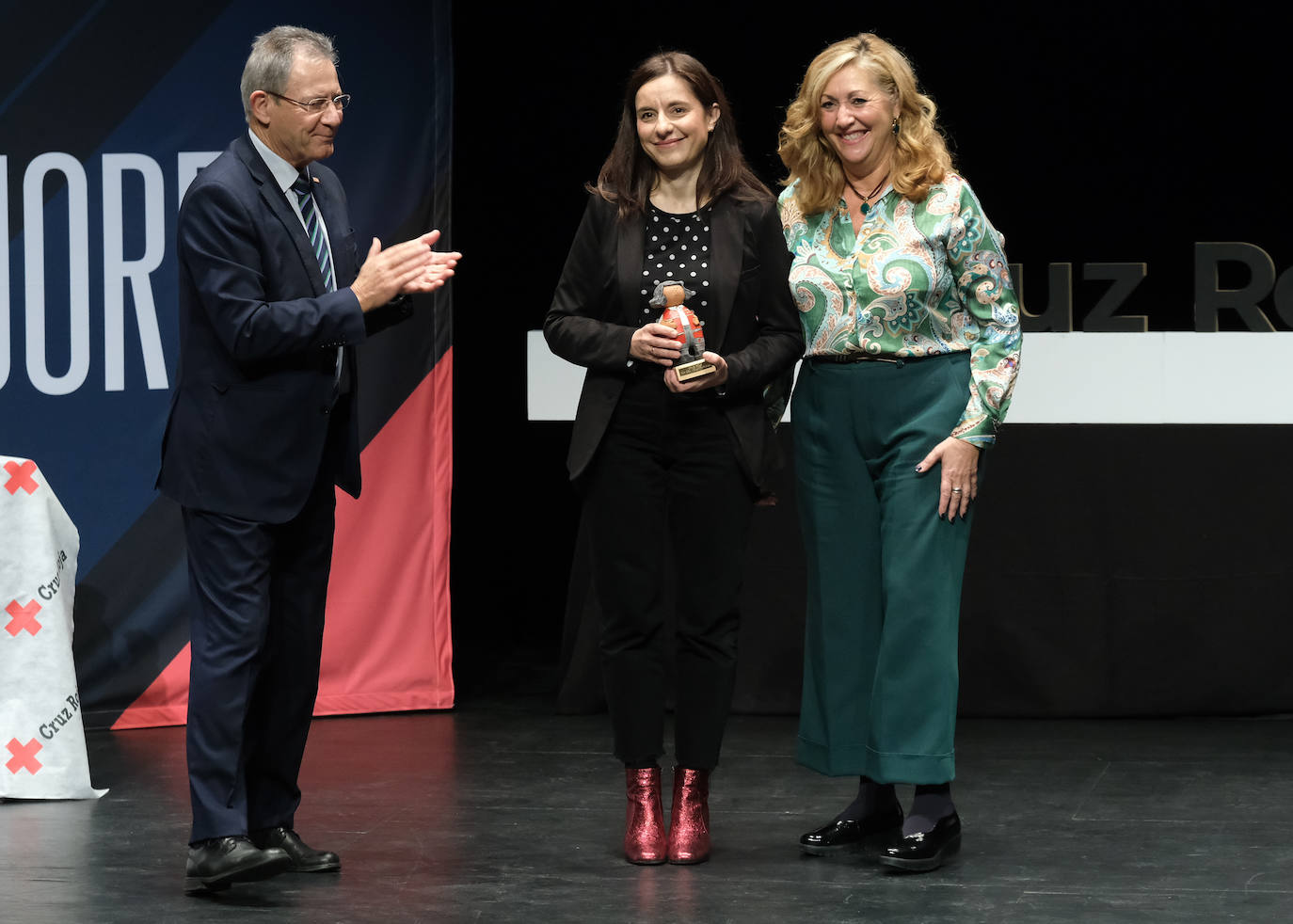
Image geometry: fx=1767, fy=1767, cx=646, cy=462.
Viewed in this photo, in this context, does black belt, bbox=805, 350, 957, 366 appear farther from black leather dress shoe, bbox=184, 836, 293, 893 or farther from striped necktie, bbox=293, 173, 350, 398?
black leather dress shoe, bbox=184, 836, 293, 893

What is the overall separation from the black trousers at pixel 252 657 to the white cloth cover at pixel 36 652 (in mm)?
874

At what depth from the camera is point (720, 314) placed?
3.08 m

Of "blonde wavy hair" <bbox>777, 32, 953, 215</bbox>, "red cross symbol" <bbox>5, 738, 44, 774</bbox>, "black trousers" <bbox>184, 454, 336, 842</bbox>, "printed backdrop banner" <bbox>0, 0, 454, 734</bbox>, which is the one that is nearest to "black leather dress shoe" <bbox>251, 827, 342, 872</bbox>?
"black trousers" <bbox>184, 454, 336, 842</bbox>

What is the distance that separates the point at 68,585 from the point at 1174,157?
3889 mm

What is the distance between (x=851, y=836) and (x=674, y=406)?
863 millimetres

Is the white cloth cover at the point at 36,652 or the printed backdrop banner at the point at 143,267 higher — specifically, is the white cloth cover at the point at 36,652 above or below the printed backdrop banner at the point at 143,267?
below

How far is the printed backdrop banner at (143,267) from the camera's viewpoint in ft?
14.8

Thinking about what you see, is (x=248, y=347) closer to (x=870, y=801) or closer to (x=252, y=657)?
(x=252, y=657)

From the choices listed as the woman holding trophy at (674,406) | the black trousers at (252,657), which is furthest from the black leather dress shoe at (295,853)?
the woman holding trophy at (674,406)

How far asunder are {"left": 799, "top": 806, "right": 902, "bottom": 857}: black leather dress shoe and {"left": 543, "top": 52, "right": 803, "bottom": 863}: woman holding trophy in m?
0.22

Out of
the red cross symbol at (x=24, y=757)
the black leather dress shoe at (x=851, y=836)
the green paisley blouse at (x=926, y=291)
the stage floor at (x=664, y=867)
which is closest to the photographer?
the stage floor at (x=664, y=867)

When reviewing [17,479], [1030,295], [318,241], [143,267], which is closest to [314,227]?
[318,241]

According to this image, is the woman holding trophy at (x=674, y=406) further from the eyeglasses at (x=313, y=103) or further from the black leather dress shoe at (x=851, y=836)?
the eyeglasses at (x=313, y=103)

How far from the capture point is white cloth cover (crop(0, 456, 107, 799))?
378cm
